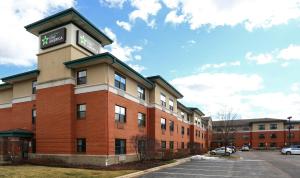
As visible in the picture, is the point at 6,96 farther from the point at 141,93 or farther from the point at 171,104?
the point at 171,104

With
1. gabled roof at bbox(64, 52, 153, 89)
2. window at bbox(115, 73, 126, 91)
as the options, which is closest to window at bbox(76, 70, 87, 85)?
gabled roof at bbox(64, 52, 153, 89)

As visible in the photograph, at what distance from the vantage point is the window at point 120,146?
28812 millimetres

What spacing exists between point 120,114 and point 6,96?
15.8 metres

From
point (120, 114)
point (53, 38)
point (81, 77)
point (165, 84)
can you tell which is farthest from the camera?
point (165, 84)

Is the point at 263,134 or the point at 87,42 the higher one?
the point at 87,42

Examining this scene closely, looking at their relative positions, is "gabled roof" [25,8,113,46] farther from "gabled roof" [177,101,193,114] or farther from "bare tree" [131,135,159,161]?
"gabled roof" [177,101,193,114]

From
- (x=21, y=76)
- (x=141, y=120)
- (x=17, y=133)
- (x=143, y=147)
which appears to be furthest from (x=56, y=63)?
(x=143, y=147)

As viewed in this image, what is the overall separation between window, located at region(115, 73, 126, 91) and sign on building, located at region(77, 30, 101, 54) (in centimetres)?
422

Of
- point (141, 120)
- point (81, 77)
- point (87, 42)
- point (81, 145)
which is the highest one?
point (87, 42)

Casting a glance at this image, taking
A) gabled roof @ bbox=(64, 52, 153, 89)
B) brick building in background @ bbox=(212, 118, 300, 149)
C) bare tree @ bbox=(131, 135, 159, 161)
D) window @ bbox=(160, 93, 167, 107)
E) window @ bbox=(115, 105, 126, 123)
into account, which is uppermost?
gabled roof @ bbox=(64, 52, 153, 89)

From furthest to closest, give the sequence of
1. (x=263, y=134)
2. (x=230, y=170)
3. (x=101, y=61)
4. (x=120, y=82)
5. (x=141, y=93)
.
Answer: (x=263, y=134) → (x=141, y=93) → (x=120, y=82) → (x=101, y=61) → (x=230, y=170)

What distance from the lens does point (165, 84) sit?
40.0 m

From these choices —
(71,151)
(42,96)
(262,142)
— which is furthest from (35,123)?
(262,142)

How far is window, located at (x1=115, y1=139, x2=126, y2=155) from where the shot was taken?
1134 inches
